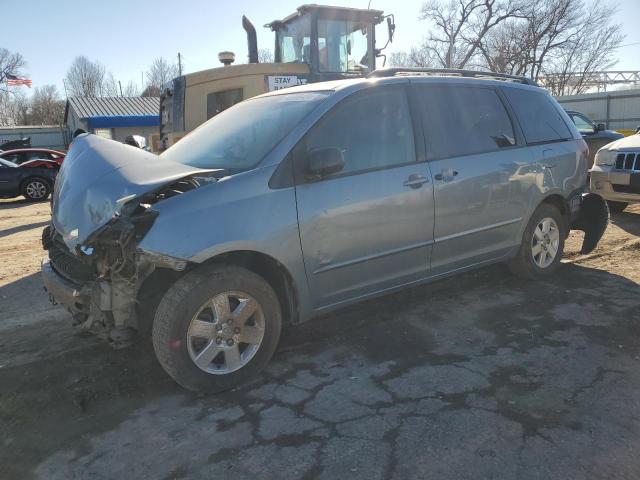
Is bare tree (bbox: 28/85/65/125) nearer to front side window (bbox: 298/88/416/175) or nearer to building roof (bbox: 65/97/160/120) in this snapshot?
building roof (bbox: 65/97/160/120)

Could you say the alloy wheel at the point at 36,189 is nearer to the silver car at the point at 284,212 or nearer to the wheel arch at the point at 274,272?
the silver car at the point at 284,212

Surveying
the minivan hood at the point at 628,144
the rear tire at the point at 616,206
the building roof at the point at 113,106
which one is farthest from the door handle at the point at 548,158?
the building roof at the point at 113,106

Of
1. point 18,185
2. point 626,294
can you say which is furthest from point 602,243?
point 18,185

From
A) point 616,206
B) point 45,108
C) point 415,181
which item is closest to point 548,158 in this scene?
point 415,181

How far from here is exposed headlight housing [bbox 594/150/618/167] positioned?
7625mm

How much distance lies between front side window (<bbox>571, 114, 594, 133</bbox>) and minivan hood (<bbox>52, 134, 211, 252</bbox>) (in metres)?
11.2

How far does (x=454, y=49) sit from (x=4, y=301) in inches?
1566

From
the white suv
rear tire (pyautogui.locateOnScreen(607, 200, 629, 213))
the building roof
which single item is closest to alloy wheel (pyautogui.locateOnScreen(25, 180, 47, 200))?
the white suv

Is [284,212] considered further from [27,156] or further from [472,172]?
[27,156]

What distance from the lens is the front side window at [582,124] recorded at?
1190 centimetres

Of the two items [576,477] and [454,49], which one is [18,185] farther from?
[454,49]

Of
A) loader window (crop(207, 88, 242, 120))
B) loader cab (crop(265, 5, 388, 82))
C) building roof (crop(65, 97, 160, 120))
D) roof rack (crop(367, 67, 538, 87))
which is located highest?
building roof (crop(65, 97, 160, 120))

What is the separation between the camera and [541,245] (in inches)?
197

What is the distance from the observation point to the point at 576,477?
2273 millimetres
